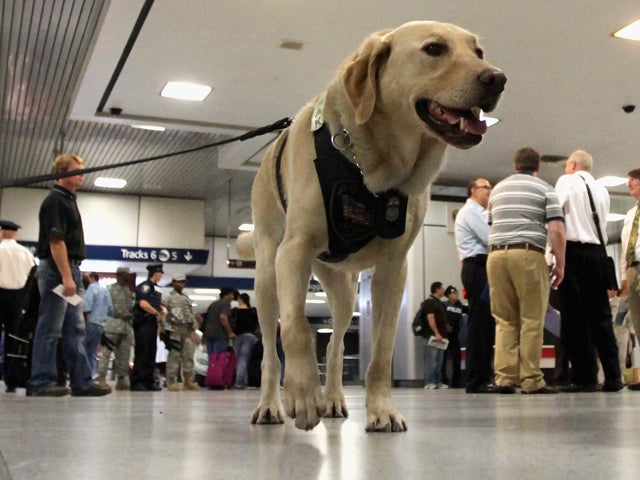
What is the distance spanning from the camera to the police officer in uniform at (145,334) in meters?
11.1

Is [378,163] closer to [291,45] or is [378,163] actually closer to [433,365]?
[291,45]

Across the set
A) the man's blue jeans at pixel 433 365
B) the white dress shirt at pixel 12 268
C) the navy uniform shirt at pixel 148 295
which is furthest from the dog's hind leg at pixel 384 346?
the man's blue jeans at pixel 433 365

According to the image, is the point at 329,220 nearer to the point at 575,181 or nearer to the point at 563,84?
the point at 575,181

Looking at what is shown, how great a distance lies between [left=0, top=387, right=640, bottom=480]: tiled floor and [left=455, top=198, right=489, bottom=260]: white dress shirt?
177 inches

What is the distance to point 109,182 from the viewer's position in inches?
Answer: 670

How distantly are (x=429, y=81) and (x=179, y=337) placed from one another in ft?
33.6

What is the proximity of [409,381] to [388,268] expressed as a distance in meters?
11.4

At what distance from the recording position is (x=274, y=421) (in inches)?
111

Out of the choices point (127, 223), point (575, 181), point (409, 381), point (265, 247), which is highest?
point (127, 223)

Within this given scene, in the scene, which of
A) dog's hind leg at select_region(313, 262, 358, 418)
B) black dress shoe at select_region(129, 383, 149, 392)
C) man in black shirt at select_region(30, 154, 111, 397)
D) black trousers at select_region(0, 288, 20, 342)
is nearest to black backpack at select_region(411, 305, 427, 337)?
black dress shoe at select_region(129, 383, 149, 392)

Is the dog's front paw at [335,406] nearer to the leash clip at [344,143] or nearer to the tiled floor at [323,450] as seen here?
the tiled floor at [323,450]

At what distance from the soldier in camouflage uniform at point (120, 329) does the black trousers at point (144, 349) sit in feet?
0.63

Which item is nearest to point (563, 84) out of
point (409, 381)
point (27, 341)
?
point (409, 381)

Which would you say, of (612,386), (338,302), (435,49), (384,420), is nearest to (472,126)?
(435,49)
